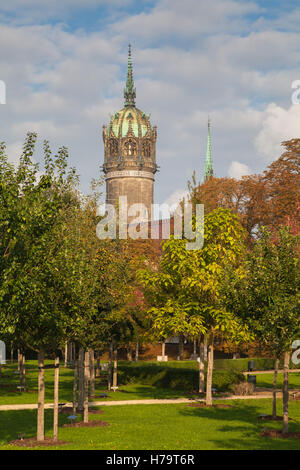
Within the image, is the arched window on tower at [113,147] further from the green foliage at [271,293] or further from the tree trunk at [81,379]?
the green foliage at [271,293]

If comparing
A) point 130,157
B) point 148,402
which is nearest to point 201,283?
point 148,402

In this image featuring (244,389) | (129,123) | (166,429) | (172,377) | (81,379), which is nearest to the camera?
(166,429)

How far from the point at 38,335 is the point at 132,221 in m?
94.4

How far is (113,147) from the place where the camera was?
412 ft

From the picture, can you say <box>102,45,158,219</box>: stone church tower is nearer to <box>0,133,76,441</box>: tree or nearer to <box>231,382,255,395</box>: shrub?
<box>231,382,255,395</box>: shrub

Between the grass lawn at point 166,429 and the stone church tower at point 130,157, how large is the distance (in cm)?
9156

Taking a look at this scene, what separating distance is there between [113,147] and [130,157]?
4484 mm

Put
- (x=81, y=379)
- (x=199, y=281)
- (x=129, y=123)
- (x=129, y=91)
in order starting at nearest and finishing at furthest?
(x=81, y=379) < (x=199, y=281) < (x=129, y=123) < (x=129, y=91)

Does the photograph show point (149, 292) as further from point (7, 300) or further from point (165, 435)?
point (7, 300)

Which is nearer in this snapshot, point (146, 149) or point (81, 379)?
point (81, 379)

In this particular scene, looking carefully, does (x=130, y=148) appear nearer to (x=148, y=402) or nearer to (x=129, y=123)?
(x=129, y=123)

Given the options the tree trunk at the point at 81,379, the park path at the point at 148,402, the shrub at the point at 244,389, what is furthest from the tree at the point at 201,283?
the tree trunk at the point at 81,379

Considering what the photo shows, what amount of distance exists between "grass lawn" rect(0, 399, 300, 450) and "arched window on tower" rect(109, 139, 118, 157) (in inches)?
3788

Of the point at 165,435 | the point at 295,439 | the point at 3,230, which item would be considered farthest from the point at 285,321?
the point at 3,230
